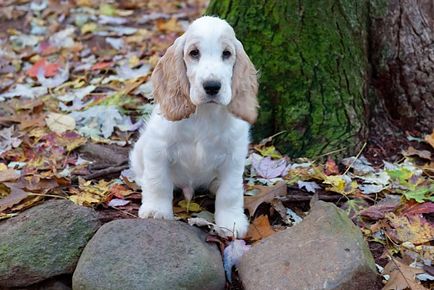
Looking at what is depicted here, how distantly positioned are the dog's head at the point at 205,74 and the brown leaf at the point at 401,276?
99 cm

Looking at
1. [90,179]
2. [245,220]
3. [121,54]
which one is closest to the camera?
[245,220]

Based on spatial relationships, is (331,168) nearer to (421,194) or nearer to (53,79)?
(421,194)

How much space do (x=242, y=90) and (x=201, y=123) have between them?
264 mm

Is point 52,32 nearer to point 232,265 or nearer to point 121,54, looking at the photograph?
point 121,54

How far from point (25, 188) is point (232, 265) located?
49.4 inches

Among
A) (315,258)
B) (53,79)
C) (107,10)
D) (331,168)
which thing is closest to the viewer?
(315,258)

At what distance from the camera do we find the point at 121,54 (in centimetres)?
625

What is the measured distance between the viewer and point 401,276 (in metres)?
3.07

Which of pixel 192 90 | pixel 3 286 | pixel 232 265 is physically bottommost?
pixel 3 286

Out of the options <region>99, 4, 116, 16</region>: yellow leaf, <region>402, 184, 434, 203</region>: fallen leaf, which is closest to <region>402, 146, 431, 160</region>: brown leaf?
<region>402, 184, 434, 203</region>: fallen leaf

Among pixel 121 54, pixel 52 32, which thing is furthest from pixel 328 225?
pixel 52 32

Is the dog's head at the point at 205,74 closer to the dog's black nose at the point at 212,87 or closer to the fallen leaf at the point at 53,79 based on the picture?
the dog's black nose at the point at 212,87

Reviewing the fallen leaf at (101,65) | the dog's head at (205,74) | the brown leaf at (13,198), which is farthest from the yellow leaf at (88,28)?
the dog's head at (205,74)

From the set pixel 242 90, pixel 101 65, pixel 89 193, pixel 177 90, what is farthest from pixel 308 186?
pixel 101 65
